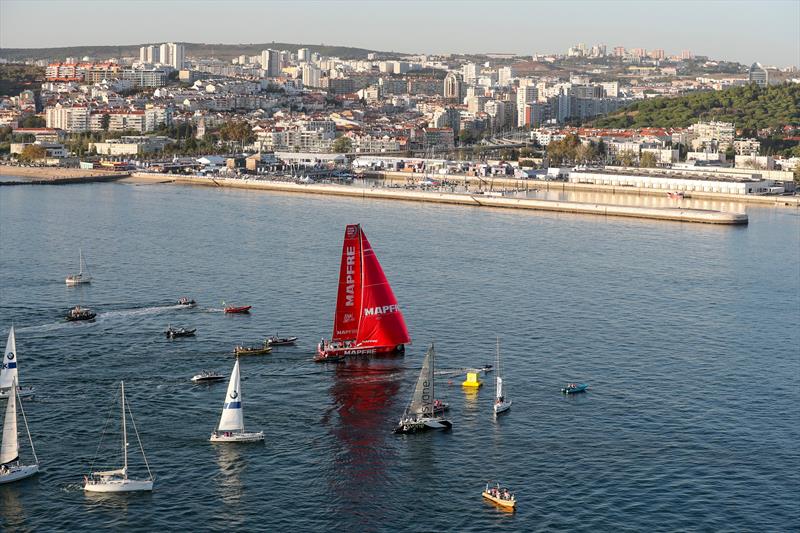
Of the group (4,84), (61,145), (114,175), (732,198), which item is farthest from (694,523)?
(4,84)

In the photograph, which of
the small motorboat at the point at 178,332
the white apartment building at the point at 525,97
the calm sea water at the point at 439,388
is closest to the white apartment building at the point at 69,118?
the white apartment building at the point at 525,97

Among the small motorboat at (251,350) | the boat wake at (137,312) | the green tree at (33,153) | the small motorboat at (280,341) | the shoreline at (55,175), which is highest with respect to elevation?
the green tree at (33,153)

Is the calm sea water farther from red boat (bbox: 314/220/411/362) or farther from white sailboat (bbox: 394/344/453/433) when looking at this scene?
red boat (bbox: 314/220/411/362)

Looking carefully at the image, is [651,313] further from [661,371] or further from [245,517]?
[245,517]

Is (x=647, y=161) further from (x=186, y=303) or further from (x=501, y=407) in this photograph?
(x=501, y=407)

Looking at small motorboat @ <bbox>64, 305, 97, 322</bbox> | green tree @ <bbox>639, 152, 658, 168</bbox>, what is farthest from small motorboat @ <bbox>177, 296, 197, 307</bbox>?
green tree @ <bbox>639, 152, 658, 168</bbox>

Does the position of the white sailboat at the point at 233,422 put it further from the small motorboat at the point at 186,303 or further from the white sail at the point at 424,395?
the small motorboat at the point at 186,303


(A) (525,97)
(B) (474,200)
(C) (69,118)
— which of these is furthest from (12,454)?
(A) (525,97)
